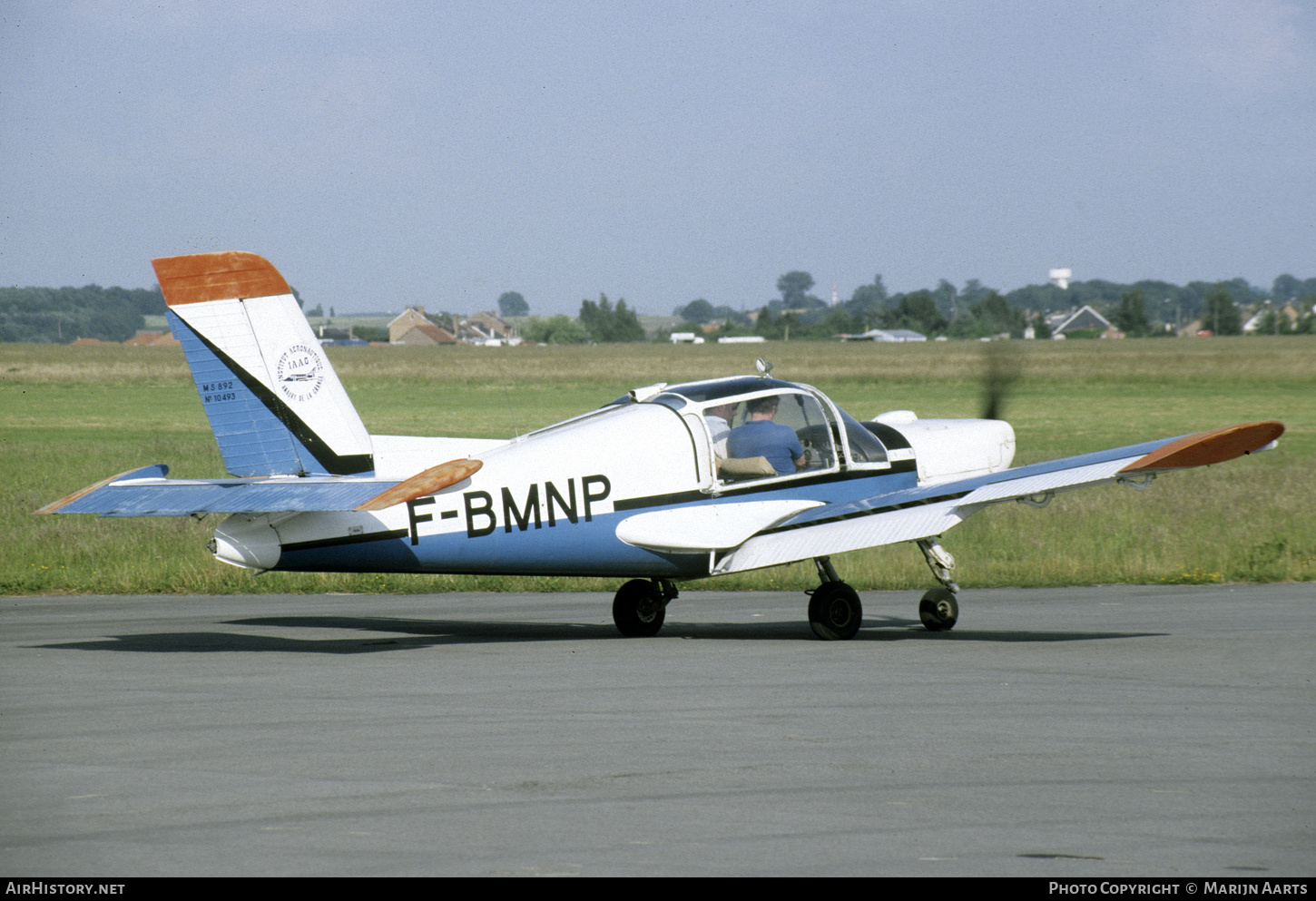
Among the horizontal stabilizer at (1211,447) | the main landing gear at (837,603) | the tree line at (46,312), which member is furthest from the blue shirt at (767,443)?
the tree line at (46,312)

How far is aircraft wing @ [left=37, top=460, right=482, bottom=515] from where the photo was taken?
9.26 m

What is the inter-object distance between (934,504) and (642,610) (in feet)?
8.60

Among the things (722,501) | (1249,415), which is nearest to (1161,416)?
(1249,415)

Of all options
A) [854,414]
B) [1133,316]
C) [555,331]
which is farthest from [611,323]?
[854,414]

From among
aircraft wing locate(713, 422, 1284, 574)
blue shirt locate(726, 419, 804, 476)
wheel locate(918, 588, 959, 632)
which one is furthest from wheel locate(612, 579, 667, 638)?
wheel locate(918, 588, 959, 632)

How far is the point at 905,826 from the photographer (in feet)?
17.7

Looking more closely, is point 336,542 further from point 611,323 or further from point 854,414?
point 611,323

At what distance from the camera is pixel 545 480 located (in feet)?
33.9

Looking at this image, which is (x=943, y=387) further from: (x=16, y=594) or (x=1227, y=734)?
(x=1227, y=734)

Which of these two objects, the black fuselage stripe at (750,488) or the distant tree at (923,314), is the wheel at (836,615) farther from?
the distant tree at (923,314)

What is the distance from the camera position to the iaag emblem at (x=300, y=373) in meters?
10.5

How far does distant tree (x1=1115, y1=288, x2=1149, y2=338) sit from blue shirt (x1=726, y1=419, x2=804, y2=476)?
330 feet

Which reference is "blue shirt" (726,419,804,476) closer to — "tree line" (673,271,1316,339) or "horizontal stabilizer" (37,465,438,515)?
"horizontal stabilizer" (37,465,438,515)

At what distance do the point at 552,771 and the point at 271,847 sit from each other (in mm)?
1610
